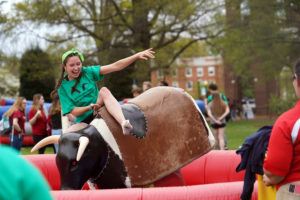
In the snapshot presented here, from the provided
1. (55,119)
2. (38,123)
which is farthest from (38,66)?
(55,119)

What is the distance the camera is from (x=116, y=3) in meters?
25.4

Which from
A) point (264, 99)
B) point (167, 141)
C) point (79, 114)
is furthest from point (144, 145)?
point (264, 99)

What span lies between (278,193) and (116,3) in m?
23.1

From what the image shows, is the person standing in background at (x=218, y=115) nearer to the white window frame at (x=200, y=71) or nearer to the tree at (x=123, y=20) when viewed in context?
the tree at (x=123, y=20)

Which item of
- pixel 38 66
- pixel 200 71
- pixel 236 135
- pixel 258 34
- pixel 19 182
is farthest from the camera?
pixel 200 71

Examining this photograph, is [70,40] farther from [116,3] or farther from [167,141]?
[167,141]

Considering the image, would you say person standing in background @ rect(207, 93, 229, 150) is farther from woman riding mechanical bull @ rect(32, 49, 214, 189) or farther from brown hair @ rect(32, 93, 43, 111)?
woman riding mechanical bull @ rect(32, 49, 214, 189)

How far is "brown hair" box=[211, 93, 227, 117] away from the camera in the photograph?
10.9 m

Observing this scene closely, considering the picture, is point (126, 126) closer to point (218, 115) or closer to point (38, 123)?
point (218, 115)

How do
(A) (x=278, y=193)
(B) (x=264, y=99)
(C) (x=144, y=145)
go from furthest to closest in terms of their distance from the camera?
(B) (x=264, y=99), (C) (x=144, y=145), (A) (x=278, y=193)

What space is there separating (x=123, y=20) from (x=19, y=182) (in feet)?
76.7

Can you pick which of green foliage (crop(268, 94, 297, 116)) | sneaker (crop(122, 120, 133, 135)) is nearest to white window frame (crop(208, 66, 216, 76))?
green foliage (crop(268, 94, 297, 116))

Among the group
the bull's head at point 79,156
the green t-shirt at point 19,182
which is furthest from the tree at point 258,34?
the green t-shirt at point 19,182

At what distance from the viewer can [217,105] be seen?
35.8ft
